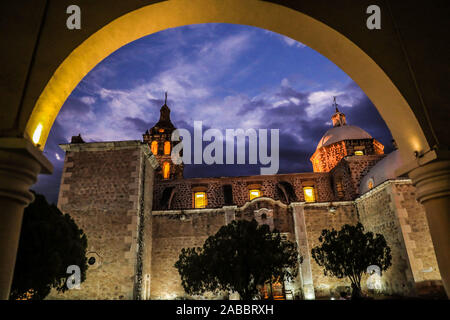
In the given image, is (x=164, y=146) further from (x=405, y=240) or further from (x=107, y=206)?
(x=405, y=240)

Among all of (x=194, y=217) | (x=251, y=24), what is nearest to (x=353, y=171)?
(x=194, y=217)

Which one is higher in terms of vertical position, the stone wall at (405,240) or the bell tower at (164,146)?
the bell tower at (164,146)

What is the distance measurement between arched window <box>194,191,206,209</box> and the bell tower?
20.8ft

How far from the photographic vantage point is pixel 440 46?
3.32 m

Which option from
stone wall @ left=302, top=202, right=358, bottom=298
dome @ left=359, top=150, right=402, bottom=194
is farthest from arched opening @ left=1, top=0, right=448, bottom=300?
stone wall @ left=302, top=202, right=358, bottom=298

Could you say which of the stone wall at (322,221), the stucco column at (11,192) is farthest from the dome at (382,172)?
the stucco column at (11,192)

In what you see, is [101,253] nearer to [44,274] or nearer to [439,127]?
[44,274]

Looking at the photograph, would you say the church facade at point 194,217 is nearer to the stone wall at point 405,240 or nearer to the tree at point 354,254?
the stone wall at point 405,240

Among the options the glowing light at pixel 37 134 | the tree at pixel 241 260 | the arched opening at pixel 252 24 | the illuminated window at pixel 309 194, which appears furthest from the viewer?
the illuminated window at pixel 309 194

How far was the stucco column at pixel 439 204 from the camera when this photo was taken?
285cm

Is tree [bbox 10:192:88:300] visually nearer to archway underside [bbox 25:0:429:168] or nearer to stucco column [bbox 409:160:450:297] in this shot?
archway underside [bbox 25:0:429:168]

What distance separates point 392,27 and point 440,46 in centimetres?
60

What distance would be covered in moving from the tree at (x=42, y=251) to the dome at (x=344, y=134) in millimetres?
21409
